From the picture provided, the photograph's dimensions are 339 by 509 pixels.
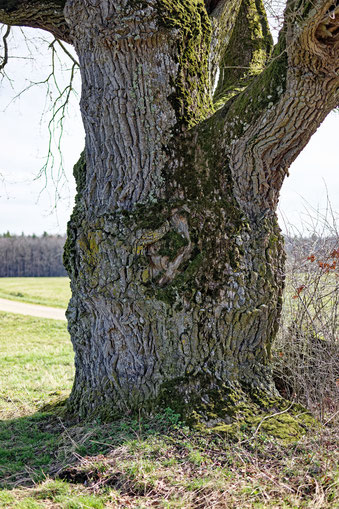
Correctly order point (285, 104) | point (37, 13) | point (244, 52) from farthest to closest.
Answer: point (244, 52), point (37, 13), point (285, 104)

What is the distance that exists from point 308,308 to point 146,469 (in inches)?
119

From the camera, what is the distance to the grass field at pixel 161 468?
2.87 metres

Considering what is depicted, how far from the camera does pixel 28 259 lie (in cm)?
7362

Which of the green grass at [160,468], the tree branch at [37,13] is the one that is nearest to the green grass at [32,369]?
the green grass at [160,468]

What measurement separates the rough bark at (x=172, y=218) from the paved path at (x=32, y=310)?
1382 centimetres

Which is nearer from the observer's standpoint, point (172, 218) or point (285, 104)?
point (285, 104)

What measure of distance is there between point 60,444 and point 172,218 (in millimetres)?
2229

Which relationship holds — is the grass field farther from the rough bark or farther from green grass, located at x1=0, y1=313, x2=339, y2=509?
the rough bark

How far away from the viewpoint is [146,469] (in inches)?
121

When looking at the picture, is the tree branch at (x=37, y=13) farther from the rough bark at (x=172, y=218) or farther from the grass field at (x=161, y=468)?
the grass field at (x=161, y=468)

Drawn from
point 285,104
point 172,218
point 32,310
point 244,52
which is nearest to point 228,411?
point 172,218

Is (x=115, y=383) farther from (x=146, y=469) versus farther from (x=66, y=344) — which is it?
(x=66, y=344)

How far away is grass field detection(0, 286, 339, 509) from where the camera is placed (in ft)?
9.41

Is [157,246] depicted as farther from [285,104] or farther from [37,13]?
[37,13]
